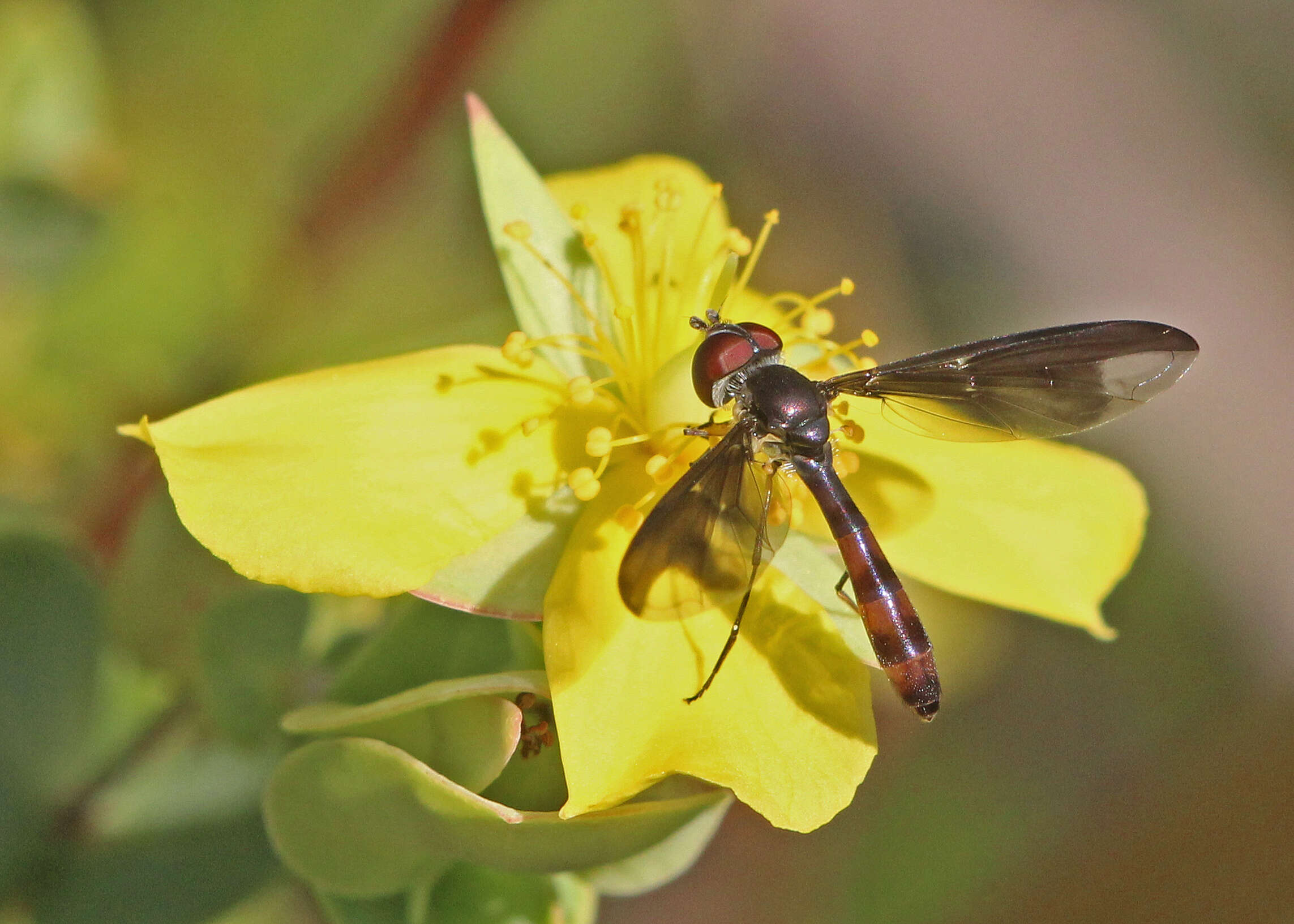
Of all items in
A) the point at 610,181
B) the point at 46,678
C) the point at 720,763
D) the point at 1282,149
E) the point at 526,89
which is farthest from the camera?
the point at 1282,149

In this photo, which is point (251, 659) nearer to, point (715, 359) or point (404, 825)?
point (404, 825)

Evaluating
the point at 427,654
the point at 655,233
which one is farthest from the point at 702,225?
the point at 427,654

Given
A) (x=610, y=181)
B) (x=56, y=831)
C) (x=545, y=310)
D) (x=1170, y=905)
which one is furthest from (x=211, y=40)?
(x=1170, y=905)

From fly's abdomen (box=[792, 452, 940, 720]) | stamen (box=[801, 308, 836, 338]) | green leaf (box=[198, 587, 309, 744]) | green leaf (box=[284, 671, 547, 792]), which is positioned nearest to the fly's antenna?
stamen (box=[801, 308, 836, 338])

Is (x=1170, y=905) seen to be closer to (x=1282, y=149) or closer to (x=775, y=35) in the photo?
(x=1282, y=149)

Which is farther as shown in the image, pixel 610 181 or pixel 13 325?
pixel 13 325

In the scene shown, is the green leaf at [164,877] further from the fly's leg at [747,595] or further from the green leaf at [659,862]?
the fly's leg at [747,595]

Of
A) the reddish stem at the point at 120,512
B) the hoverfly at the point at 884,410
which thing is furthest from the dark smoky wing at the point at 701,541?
the reddish stem at the point at 120,512
